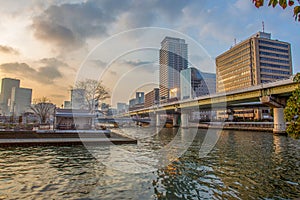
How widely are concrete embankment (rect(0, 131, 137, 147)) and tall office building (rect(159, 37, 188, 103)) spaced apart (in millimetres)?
21036

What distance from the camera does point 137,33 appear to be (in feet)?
65.8

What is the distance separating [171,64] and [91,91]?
1540 inches

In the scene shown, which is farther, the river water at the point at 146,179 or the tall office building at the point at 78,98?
the tall office building at the point at 78,98

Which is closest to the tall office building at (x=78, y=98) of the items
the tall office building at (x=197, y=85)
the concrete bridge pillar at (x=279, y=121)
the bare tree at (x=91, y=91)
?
the bare tree at (x=91, y=91)

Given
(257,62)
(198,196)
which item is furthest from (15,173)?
(257,62)

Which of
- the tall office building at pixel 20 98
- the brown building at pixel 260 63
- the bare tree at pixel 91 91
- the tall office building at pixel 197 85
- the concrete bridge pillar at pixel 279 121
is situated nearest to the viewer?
the concrete bridge pillar at pixel 279 121

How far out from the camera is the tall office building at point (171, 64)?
6715 cm

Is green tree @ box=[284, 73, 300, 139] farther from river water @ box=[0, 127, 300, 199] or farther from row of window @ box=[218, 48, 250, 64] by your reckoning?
row of window @ box=[218, 48, 250, 64]

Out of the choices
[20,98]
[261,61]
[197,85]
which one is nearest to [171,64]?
[261,61]

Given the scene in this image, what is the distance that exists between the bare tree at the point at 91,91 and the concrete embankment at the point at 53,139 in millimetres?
20088

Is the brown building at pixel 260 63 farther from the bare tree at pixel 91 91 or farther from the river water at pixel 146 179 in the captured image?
the river water at pixel 146 179

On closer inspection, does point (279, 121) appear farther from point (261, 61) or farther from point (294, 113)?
point (261, 61)

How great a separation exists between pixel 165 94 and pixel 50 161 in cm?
16071

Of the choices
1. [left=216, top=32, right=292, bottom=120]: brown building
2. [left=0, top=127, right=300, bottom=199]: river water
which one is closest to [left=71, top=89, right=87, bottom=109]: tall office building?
[left=0, top=127, right=300, bottom=199]: river water
